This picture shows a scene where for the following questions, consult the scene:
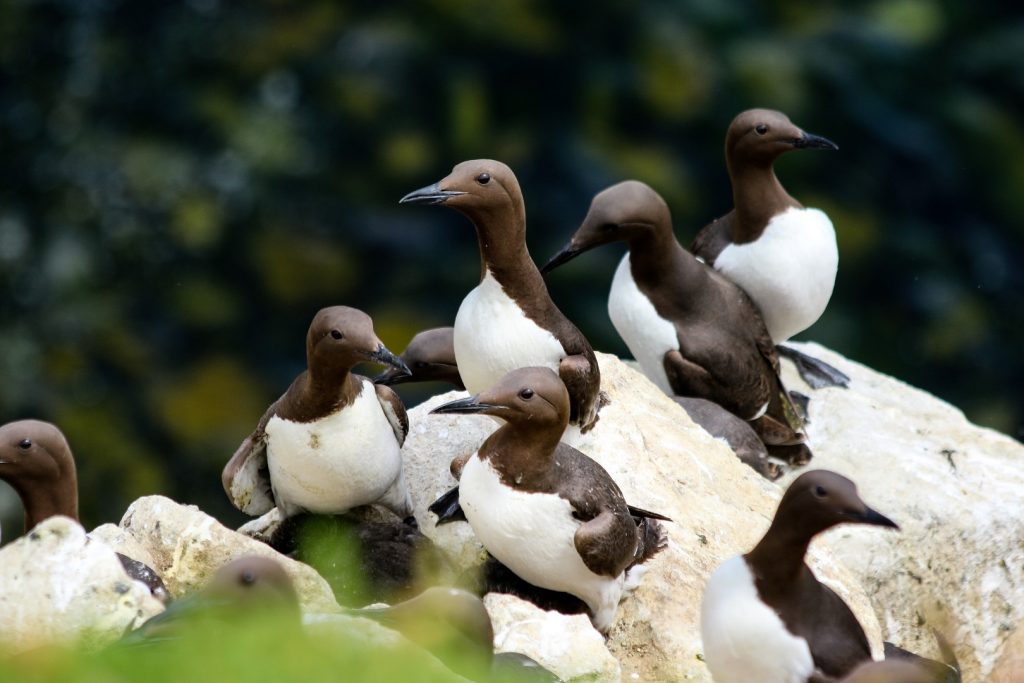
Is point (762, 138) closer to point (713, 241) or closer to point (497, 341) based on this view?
point (713, 241)

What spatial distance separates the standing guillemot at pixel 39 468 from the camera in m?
7.30

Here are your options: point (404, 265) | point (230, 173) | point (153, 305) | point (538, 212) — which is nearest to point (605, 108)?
point (538, 212)

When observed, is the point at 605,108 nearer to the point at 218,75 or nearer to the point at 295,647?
the point at 218,75

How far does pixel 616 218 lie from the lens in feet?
30.6

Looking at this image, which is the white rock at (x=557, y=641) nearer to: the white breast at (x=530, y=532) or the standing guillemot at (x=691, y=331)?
the white breast at (x=530, y=532)

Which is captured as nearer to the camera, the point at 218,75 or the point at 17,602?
the point at 17,602

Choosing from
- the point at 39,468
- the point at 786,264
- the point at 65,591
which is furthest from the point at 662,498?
the point at 65,591

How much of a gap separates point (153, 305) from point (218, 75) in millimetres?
2407

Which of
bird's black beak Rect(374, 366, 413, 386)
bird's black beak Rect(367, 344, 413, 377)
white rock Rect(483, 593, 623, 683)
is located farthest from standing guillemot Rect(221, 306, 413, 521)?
white rock Rect(483, 593, 623, 683)

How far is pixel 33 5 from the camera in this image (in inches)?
716

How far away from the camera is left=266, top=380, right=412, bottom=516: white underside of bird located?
307 inches

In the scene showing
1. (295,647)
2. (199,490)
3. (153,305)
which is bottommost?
(199,490)

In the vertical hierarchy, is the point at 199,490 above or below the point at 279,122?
below

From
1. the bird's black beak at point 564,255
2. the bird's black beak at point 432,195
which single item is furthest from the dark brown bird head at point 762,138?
the bird's black beak at point 432,195
